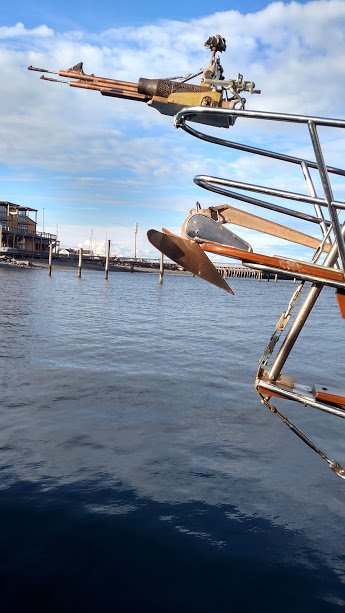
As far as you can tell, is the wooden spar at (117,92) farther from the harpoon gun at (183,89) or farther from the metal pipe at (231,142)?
the metal pipe at (231,142)

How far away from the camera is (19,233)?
76.9 m

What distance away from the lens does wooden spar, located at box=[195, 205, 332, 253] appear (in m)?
4.26

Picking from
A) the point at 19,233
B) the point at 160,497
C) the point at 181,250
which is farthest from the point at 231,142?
the point at 19,233

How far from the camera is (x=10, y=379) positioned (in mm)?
10438

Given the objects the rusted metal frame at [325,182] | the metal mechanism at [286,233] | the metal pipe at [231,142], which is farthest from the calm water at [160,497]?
the metal pipe at [231,142]

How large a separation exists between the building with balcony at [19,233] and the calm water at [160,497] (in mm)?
67205

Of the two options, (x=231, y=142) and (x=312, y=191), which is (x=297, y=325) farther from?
(x=231, y=142)

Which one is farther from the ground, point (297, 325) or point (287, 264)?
point (287, 264)

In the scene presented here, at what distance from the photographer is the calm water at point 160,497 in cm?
414

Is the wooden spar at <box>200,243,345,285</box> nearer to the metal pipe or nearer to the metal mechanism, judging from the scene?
the metal mechanism

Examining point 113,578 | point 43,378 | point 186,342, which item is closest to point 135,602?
point 113,578

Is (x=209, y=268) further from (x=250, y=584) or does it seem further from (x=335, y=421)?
(x=335, y=421)

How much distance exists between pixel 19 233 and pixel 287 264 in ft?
258

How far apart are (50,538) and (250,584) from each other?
2.01m
